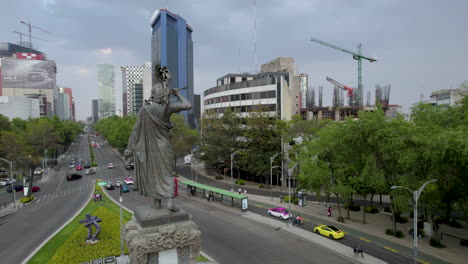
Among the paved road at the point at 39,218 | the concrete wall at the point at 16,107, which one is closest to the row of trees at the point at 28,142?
the paved road at the point at 39,218

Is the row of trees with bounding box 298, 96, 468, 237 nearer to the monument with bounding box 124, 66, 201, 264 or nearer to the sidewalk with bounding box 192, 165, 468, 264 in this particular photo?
the sidewalk with bounding box 192, 165, 468, 264

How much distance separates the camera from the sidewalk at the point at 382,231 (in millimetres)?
21984

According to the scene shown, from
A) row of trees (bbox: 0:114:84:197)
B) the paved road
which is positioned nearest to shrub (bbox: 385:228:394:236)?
the paved road

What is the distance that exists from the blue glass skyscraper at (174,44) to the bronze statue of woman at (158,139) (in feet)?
286

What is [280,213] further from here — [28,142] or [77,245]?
[28,142]

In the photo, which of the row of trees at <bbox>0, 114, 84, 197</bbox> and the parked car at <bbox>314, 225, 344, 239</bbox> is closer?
the parked car at <bbox>314, 225, 344, 239</bbox>

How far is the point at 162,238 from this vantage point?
12.1 metres

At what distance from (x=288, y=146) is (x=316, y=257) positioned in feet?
102

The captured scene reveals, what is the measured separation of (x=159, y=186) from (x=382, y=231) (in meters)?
23.6

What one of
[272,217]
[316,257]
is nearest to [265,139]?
[272,217]

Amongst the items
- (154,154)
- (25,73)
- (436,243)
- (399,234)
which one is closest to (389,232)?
(399,234)

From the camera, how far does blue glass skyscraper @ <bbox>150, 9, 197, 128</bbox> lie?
334ft

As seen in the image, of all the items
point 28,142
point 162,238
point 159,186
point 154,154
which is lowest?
point 162,238

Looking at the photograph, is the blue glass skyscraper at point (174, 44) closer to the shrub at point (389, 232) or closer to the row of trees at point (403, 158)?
the row of trees at point (403, 158)
